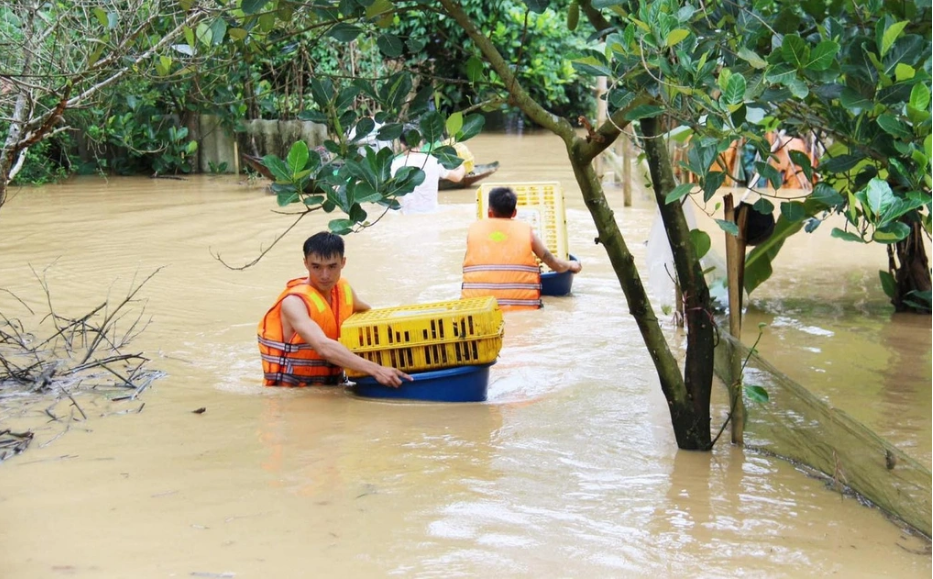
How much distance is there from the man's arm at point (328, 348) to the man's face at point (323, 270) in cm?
16

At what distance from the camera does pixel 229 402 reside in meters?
5.37

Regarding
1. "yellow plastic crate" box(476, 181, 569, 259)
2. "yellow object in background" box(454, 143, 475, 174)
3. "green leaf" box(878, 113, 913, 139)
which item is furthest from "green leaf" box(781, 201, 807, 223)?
"yellow object in background" box(454, 143, 475, 174)

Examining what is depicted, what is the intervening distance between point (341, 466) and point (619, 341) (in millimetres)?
3224

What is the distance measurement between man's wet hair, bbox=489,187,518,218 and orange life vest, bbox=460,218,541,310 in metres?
0.06

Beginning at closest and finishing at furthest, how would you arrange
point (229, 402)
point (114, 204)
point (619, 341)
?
point (229, 402)
point (619, 341)
point (114, 204)

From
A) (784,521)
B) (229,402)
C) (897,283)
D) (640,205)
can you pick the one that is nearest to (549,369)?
(229,402)

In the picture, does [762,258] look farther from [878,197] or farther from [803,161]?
[878,197]

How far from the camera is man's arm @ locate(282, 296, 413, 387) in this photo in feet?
16.7

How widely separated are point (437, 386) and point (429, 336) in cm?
34

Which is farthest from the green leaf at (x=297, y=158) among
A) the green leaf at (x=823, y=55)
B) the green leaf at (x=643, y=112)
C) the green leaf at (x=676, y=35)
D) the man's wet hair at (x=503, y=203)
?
the man's wet hair at (x=503, y=203)

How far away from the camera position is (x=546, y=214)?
28.2 feet

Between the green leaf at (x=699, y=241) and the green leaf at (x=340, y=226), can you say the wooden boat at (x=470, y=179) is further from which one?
the green leaf at (x=340, y=226)

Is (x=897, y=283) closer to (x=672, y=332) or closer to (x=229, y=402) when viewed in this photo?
(x=672, y=332)

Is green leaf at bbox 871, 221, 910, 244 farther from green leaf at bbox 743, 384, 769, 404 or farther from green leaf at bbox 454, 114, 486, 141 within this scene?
green leaf at bbox 454, 114, 486, 141
